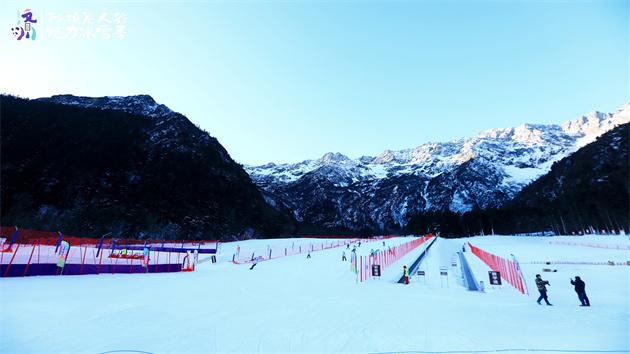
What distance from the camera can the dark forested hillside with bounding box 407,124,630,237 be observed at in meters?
68.0

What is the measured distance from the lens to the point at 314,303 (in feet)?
42.7

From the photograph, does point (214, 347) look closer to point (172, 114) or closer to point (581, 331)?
point (581, 331)

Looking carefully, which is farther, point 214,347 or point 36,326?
point 36,326

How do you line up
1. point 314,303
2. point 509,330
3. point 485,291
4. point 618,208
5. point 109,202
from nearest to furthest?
point 509,330
point 314,303
point 485,291
point 618,208
point 109,202

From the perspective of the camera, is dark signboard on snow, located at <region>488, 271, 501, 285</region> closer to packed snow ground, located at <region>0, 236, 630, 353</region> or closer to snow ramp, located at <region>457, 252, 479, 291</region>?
packed snow ground, located at <region>0, 236, 630, 353</region>

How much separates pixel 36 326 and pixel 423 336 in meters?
12.2

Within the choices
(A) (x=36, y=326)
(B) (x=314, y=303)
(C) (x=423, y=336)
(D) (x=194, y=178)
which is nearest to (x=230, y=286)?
(B) (x=314, y=303)

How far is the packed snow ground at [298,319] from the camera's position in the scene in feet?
24.4

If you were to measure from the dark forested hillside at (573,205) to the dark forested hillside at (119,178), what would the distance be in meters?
82.4

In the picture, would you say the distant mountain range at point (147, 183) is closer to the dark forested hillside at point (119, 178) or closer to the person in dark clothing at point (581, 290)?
the dark forested hillside at point (119, 178)

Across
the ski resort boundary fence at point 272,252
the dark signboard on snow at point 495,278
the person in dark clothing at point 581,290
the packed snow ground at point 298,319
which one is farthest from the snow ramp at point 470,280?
the ski resort boundary fence at point 272,252

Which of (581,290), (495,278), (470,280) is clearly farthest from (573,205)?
(581,290)

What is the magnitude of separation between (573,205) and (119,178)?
135 m

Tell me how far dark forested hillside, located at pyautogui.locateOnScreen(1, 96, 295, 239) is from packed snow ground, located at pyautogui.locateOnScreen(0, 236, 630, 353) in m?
61.4
